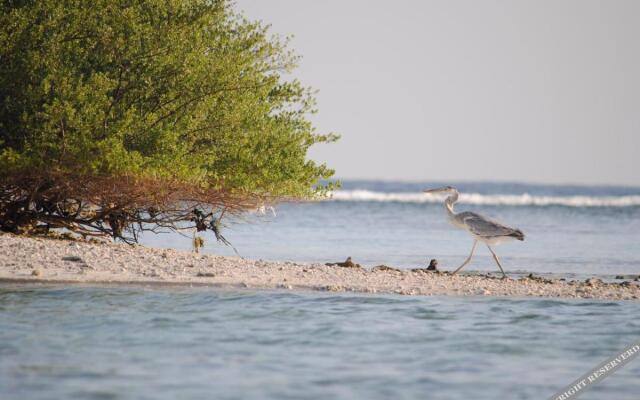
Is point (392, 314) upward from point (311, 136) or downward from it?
downward

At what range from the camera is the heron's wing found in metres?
17.8

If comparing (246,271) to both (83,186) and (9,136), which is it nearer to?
(83,186)

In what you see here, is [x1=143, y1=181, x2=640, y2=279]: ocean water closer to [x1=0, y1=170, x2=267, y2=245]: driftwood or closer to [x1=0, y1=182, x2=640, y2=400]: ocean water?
[x1=0, y1=170, x2=267, y2=245]: driftwood

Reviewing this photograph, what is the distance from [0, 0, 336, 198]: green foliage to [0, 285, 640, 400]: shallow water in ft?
10.5

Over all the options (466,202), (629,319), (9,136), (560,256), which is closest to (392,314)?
(629,319)

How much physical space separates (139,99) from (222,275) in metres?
4.10

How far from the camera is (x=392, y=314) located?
44.4 ft

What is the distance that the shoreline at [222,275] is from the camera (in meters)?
15.2

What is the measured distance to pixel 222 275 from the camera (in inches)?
627

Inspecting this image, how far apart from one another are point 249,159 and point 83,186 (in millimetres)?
3056

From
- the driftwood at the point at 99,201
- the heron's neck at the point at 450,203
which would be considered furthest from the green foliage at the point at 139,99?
the heron's neck at the point at 450,203

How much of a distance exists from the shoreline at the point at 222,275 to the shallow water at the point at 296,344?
18.3 inches

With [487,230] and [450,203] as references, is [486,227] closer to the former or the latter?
[487,230]

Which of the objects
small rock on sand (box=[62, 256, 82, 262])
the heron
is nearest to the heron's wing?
the heron
